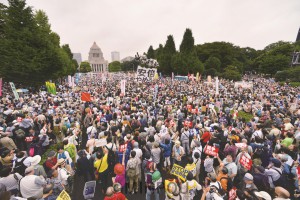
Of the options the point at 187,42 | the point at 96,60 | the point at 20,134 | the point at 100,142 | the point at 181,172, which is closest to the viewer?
the point at 181,172

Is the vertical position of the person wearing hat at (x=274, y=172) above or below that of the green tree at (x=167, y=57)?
below

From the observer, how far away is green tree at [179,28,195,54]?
46.7 m

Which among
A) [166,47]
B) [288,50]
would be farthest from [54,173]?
[288,50]

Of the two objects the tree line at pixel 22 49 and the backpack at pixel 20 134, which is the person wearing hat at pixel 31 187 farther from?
the tree line at pixel 22 49

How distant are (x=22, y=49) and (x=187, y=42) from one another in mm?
37259

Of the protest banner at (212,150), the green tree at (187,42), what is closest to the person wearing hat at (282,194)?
→ the protest banner at (212,150)

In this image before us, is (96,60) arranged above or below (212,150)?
above

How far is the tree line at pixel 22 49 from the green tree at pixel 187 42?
1291 inches

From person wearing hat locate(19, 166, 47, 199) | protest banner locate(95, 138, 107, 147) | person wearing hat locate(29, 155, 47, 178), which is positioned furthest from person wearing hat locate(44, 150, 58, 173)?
protest banner locate(95, 138, 107, 147)

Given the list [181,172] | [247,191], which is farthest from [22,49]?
[247,191]

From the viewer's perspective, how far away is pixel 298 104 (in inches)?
487

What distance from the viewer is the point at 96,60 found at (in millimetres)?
121500

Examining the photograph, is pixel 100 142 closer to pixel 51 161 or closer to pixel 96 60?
pixel 51 161

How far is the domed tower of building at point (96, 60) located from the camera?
396 feet
